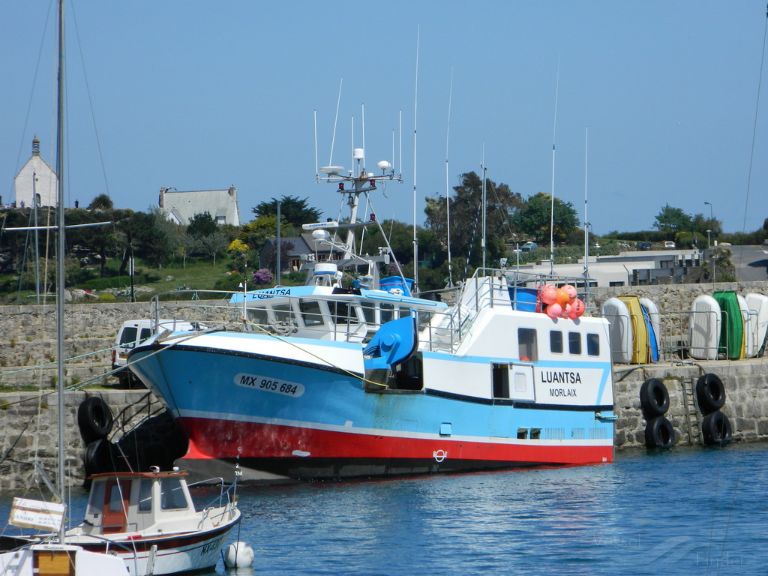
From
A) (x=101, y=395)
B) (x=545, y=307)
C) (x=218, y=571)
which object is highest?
(x=545, y=307)

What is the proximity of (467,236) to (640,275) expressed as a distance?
44.5 ft

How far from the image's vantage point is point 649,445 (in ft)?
94.3

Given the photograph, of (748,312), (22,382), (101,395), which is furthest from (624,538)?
(748,312)

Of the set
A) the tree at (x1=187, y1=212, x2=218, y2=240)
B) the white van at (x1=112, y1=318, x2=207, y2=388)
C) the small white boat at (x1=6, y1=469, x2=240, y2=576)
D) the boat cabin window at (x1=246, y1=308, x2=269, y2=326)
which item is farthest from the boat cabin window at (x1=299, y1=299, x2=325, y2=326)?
the tree at (x1=187, y1=212, x2=218, y2=240)

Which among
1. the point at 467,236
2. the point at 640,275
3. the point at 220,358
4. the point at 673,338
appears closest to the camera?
the point at 220,358

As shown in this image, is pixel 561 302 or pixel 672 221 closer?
pixel 561 302

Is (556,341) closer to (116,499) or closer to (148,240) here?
(116,499)

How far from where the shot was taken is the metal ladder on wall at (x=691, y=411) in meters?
29.6

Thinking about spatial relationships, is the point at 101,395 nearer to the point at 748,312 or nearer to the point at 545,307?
the point at 545,307

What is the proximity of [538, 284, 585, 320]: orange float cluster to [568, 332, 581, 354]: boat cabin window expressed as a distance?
0.34m

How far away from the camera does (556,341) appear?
1006 inches

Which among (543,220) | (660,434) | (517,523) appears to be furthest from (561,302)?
(543,220)

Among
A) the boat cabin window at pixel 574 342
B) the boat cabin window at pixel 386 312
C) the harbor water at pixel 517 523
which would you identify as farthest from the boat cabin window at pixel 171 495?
the boat cabin window at pixel 574 342

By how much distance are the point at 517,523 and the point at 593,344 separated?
794 cm
